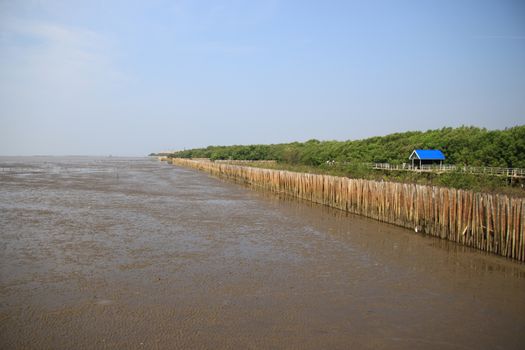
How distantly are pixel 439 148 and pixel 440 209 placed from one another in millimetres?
37957

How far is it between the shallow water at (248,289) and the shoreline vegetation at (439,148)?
Result: 28.9 feet

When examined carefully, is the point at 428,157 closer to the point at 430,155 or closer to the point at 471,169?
the point at 430,155

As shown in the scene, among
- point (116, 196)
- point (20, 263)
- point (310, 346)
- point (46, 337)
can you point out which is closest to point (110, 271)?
point (20, 263)

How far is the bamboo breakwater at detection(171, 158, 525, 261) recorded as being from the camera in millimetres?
8250

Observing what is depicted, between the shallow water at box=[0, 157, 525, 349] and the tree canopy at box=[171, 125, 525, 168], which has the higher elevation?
the tree canopy at box=[171, 125, 525, 168]

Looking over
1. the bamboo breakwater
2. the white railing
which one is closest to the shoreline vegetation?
the white railing

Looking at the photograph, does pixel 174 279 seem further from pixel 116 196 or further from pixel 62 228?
pixel 116 196

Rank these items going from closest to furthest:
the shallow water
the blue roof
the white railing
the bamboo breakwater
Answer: the shallow water, the bamboo breakwater, the white railing, the blue roof

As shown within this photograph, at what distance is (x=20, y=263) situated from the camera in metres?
7.77

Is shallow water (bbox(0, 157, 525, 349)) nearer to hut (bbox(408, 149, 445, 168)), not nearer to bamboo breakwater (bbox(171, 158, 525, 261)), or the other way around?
bamboo breakwater (bbox(171, 158, 525, 261))

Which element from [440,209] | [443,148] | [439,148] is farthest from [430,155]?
[440,209]

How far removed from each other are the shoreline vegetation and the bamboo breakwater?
493cm

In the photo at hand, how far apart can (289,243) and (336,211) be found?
6.48 metres

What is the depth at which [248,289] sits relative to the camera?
21.2 ft
